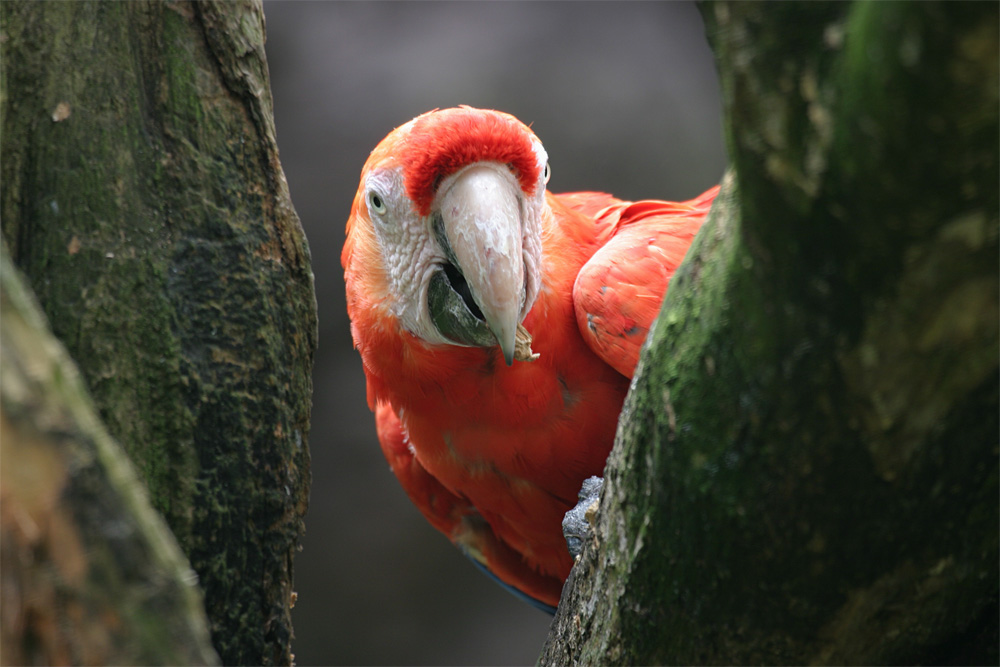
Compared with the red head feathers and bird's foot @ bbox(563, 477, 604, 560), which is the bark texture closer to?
the red head feathers

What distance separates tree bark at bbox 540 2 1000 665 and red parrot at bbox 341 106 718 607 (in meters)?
0.52

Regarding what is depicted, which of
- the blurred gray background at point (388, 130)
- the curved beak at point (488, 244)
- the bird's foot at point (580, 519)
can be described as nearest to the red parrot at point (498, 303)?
the curved beak at point (488, 244)

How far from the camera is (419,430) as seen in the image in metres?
1.64

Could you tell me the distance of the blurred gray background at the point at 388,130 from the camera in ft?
12.0

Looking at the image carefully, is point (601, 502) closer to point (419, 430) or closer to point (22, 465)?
point (22, 465)

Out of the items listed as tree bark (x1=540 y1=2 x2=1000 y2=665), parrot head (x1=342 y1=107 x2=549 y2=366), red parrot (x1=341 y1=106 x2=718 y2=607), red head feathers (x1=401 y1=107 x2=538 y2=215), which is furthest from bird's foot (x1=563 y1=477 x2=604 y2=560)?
red head feathers (x1=401 y1=107 x2=538 y2=215)

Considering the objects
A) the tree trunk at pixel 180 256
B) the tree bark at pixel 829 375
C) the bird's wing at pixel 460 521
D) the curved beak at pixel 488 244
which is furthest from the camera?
the bird's wing at pixel 460 521

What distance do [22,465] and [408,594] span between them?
3.48m

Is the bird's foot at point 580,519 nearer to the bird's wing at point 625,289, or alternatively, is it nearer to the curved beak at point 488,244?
the bird's wing at point 625,289

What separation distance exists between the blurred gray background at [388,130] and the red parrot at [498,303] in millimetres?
2083

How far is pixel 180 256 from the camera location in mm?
1053

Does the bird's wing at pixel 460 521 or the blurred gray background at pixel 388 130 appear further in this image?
the blurred gray background at pixel 388 130

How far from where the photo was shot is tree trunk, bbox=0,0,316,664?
98 cm

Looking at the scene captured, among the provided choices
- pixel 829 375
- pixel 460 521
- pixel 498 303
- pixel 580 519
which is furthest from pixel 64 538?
pixel 460 521
